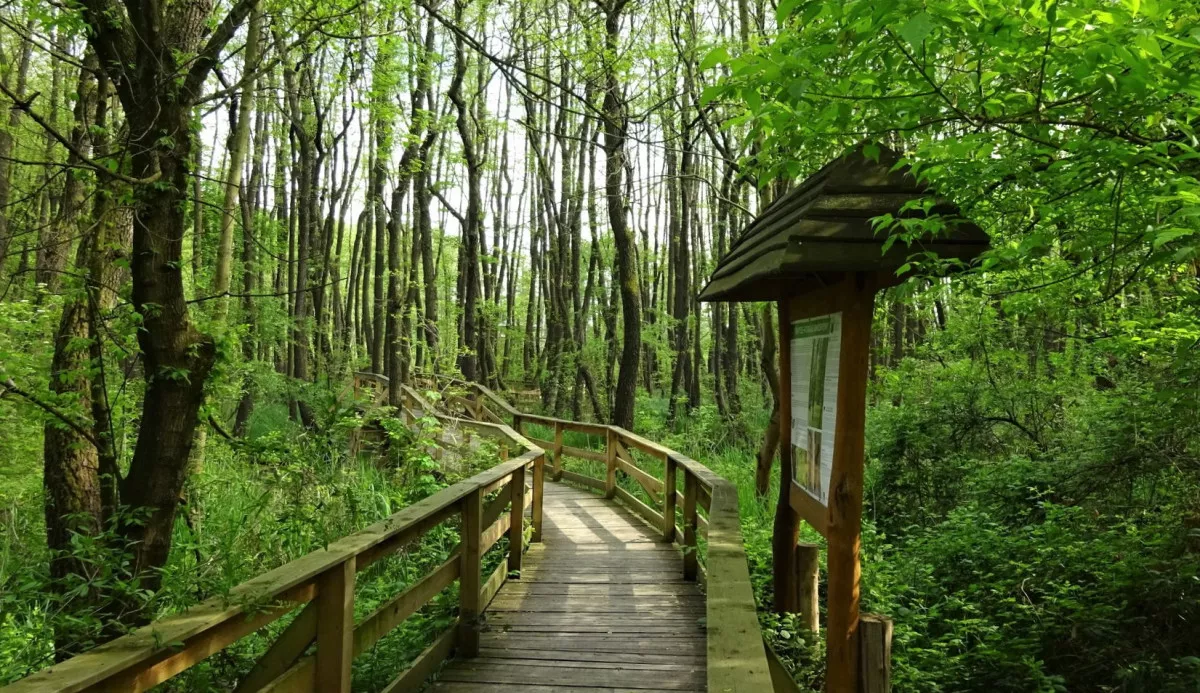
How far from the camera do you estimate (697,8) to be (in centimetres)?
1364

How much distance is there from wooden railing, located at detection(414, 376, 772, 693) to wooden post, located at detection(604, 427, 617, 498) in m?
0.01

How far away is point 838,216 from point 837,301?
439 mm

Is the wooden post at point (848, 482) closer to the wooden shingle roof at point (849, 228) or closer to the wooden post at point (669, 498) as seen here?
the wooden shingle roof at point (849, 228)

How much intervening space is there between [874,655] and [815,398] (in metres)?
1.34

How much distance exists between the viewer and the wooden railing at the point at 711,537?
6.56ft

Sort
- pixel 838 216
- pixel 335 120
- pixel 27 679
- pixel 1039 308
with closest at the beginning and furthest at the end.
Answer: pixel 27 679, pixel 838 216, pixel 1039 308, pixel 335 120

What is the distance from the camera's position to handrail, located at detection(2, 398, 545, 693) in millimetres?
1826

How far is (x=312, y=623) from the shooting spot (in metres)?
2.84

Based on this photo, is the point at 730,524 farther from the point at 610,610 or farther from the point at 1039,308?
the point at 1039,308

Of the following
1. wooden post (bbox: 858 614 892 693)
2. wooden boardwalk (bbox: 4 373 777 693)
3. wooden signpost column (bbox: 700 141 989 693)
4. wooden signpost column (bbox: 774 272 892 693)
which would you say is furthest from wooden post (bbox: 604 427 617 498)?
wooden post (bbox: 858 614 892 693)

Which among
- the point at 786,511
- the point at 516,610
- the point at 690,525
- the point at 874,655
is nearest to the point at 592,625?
the point at 516,610

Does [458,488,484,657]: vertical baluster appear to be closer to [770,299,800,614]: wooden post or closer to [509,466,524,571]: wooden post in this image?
[509,466,524,571]: wooden post

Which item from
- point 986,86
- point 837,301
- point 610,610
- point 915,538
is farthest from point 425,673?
point 915,538

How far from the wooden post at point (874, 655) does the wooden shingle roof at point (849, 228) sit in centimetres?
175
